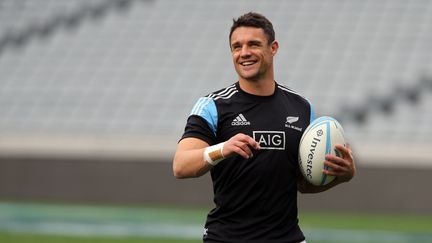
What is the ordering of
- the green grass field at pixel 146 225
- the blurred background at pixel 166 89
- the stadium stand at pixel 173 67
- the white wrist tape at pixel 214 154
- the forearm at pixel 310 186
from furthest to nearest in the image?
the stadium stand at pixel 173 67, the blurred background at pixel 166 89, the green grass field at pixel 146 225, the forearm at pixel 310 186, the white wrist tape at pixel 214 154

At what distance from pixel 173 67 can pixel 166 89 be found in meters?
0.77

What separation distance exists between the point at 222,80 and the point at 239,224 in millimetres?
14090

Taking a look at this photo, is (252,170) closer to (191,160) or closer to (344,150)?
(191,160)

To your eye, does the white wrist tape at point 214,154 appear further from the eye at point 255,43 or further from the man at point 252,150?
the eye at point 255,43

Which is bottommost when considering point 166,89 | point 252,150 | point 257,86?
point 252,150

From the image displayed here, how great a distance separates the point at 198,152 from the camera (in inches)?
189

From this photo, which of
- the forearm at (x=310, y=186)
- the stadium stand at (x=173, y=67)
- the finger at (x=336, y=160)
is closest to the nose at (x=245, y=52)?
the finger at (x=336, y=160)

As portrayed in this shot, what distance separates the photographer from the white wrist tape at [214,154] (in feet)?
15.4

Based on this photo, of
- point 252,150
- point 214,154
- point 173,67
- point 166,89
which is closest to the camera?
point 214,154

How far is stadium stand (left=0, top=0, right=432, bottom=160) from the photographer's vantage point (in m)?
17.4

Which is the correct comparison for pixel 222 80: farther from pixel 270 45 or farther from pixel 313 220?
pixel 270 45

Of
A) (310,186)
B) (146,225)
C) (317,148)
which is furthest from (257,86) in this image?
(146,225)

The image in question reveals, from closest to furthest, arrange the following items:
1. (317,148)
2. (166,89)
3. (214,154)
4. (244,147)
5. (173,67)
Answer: (244,147) < (214,154) < (317,148) < (166,89) < (173,67)

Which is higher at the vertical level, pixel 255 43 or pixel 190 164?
pixel 255 43
